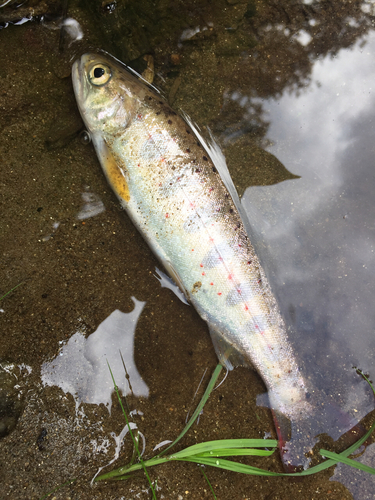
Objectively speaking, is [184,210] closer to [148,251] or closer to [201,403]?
[148,251]

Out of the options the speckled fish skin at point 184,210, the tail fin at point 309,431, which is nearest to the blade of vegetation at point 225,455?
the tail fin at point 309,431

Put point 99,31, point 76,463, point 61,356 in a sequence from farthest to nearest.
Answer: point 99,31, point 61,356, point 76,463

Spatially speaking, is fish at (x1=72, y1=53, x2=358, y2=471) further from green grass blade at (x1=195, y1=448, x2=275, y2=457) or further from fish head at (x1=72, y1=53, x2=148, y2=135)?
green grass blade at (x1=195, y1=448, x2=275, y2=457)

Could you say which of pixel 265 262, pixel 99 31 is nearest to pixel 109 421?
pixel 265 262

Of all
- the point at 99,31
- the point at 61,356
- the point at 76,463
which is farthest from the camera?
the point at 99,31

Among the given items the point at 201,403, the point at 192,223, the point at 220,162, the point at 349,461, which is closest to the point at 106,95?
the point at 220,162

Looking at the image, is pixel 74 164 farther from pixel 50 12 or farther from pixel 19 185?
pixel 50 12
